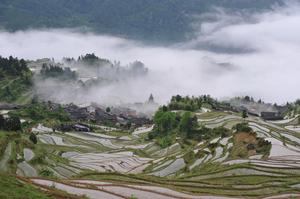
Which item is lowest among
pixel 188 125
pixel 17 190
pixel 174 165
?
pixel 174 165

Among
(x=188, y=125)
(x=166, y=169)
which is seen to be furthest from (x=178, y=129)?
(x=166, y=169)

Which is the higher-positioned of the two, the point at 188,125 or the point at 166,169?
the point at 188,125

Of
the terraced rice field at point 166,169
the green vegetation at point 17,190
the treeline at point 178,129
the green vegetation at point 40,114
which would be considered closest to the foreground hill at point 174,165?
the terraced rice field at point 166,169

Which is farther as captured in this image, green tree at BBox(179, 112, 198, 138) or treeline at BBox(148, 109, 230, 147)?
green tree at BBox(179, 112, 198, 138)

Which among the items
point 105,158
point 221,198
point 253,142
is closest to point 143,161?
point 105,158

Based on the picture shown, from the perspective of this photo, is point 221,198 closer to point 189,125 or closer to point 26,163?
point 26,163

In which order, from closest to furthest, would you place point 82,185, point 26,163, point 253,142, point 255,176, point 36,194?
1. point 36,194
2. point 82,185
3. point 255,176
4. point 26,163
5. point 253,142

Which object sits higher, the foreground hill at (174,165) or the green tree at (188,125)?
the green tree at (188,125)

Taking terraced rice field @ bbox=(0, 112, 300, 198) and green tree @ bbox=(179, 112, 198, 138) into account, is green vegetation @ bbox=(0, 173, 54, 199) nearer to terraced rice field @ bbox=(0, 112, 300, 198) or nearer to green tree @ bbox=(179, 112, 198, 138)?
Result: terraced rice field @ bbox=(0, 112, 300, 198)

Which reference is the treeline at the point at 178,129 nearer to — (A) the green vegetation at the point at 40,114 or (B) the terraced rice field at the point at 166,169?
(B) the terraced rice field at the point at 166,169

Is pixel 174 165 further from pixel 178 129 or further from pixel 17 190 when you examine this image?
pixel 17 190

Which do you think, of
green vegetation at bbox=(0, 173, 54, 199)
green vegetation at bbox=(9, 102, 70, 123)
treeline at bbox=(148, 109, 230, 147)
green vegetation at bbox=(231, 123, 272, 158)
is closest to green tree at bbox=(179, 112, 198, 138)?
treeline at bbox=(148, 109, 230, 147)
